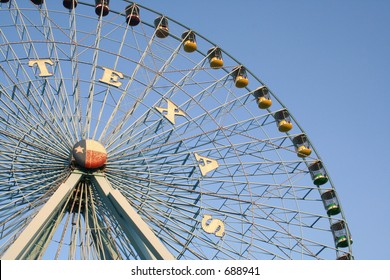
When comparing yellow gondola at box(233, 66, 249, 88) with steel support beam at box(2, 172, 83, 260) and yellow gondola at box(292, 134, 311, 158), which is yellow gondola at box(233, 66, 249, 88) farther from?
steel support beam at box(2, 172, 83, 260)

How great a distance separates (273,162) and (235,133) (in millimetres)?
1682

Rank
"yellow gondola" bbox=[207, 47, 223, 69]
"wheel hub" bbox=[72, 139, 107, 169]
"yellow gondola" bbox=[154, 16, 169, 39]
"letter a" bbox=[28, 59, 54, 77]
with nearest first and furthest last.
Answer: "wheel hub" bbox=[72, 139, 107, 169], "letter a" bbox=[28, 59, 54, 77], "yellow gondola" bbox=[154, 16, 169, 39], "yellow gondola" bbox=[207, 47, 223, 69]

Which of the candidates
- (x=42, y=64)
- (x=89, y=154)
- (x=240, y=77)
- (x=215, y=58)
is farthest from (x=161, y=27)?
(x=89, y=154)

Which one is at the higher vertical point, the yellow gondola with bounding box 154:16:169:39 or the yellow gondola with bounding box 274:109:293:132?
the yellow gondola with bounding box 154:16:169:39

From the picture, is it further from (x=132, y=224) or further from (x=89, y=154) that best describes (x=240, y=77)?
(x=132, y=224)

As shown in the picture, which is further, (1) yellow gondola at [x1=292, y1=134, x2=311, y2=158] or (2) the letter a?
(1) yellow gondola at [x1=292, y1=134, x2=311, y2=158]

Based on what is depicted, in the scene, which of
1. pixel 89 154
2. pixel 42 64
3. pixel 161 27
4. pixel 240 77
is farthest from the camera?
pixel 240 77

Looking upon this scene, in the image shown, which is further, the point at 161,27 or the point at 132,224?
the point at 161,27

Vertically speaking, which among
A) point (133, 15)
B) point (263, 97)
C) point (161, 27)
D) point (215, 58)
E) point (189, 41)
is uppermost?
point (133, 15)

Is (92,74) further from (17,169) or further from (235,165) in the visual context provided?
(235,165)

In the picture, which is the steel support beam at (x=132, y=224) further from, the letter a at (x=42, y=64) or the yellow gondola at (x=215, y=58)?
the yellow gondola at (x=215, y=58)

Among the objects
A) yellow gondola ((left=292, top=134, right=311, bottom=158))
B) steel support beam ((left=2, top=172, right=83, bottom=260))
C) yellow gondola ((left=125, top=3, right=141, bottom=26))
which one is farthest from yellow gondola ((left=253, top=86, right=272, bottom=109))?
steel support beam ((left=2, top=172, right=83, bottom=260))
